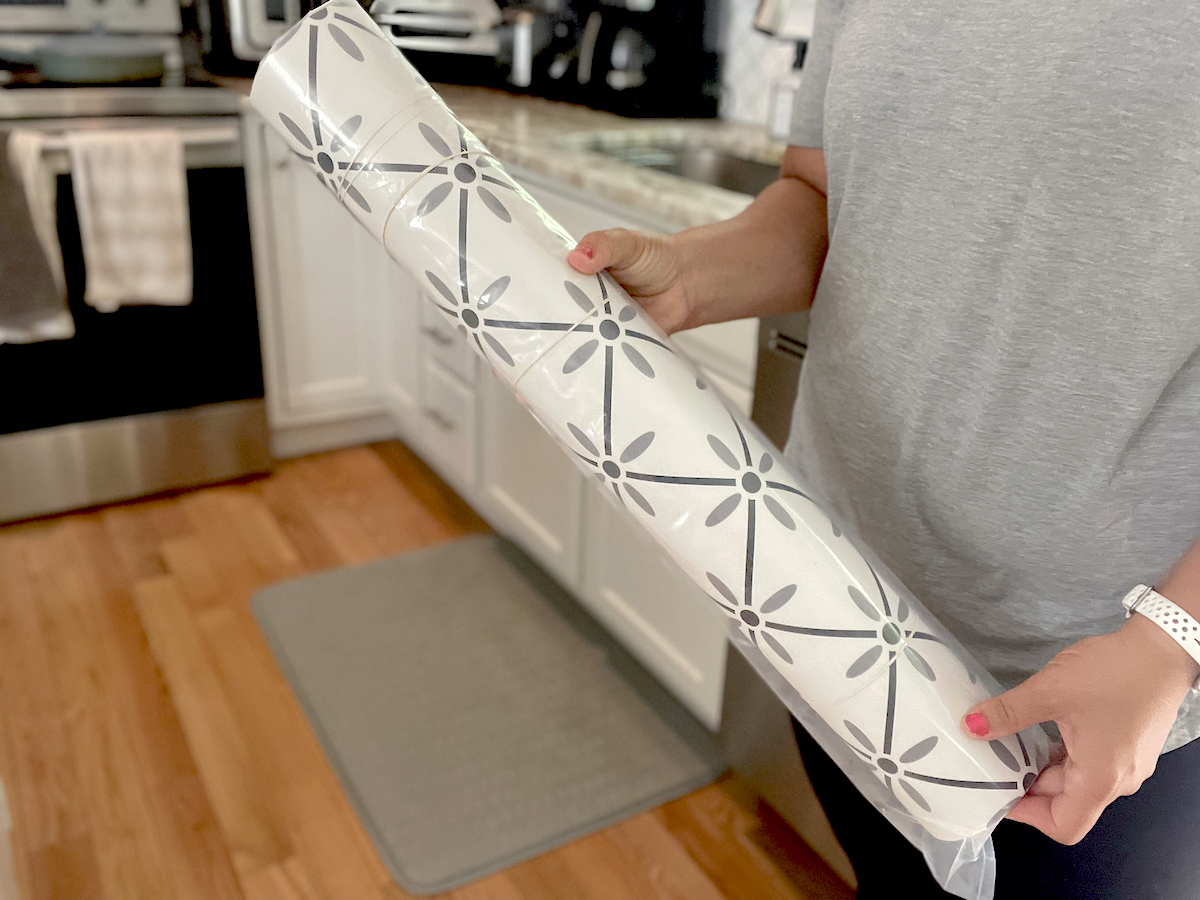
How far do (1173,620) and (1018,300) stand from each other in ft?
0.61

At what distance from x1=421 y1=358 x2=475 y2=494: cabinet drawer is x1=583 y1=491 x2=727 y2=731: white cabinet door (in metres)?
0.46

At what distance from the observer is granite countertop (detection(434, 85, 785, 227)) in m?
1.29

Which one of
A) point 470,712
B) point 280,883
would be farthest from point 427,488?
point 280,883

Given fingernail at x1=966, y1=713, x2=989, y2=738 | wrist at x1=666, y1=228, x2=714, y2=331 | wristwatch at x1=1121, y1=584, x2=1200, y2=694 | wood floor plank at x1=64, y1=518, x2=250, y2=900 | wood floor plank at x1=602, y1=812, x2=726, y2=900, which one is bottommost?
wood floor plank at x1=602, y1=812, x2=726, y2=900

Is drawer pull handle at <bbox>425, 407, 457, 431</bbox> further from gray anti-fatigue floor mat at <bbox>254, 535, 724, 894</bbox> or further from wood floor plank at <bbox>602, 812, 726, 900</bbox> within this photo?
wood floor plank at <bbox>602, 812, 726, 900</bbox>

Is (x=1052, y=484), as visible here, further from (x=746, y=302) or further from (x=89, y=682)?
(x=89, y=682)

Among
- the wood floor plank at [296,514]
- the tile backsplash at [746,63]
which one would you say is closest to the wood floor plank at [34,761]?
the wood floor plank at [296,514]

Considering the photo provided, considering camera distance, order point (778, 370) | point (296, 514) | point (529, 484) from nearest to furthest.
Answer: point (778, 370), point (529, 484), point (296, 514)

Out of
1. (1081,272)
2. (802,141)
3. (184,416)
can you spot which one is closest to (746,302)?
(802,141)

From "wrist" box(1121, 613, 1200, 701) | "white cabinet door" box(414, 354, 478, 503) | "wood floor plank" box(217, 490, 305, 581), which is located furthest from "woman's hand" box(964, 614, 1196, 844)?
"wood floor plank" box(217, 490, 305, 581)

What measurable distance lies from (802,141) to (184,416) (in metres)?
1.79

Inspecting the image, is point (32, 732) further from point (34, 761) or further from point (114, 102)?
point (114, 102)

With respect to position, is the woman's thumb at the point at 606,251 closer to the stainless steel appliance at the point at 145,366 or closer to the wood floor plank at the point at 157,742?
the wood floor plank at the point at 157,742

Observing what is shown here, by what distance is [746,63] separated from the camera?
2062 millimetres
